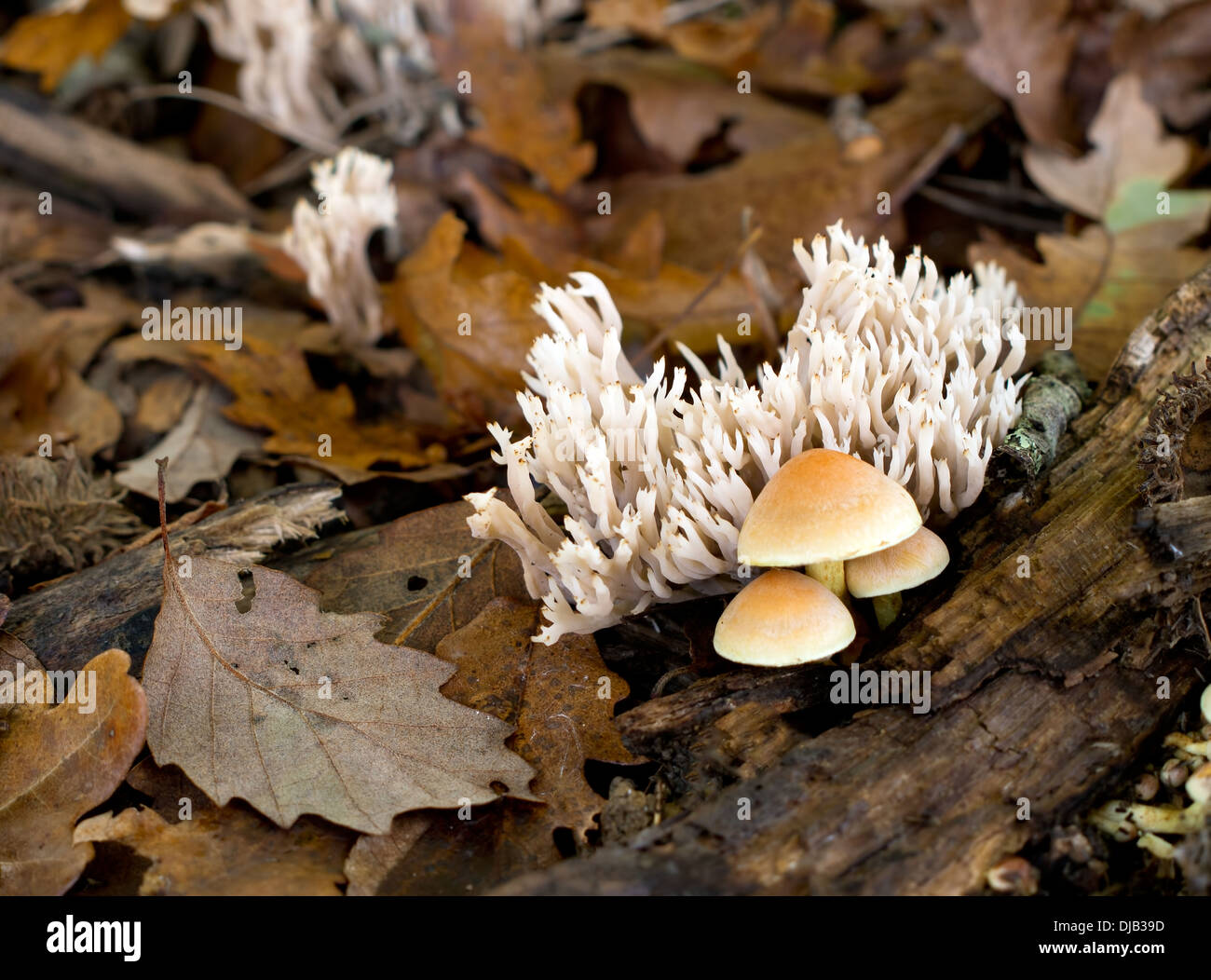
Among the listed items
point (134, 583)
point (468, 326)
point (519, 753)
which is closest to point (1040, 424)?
point (519, 753)

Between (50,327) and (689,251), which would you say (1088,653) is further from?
(50,327)

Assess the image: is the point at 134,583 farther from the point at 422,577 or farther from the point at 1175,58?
the point at 1175,58

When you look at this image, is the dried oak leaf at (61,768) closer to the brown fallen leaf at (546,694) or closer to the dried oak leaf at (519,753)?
the dried oak leaf at (519,753)

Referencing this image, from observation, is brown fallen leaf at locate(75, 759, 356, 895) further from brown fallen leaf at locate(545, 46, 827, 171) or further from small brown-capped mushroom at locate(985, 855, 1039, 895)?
brown fallen leaf at locate(545, 46, 827, 171)

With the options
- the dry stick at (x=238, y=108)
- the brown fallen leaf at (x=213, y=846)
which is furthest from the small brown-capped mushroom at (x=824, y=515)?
the dry stick at (x=238, y=108)

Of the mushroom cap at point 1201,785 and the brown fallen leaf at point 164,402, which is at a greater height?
the brown fallen leaf at point 164,402
